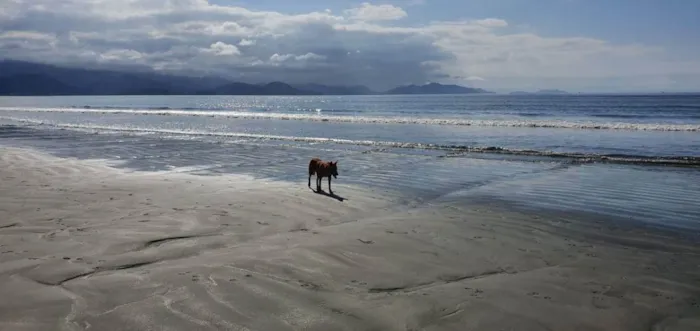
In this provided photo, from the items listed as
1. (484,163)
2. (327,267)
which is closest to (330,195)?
(327,267)

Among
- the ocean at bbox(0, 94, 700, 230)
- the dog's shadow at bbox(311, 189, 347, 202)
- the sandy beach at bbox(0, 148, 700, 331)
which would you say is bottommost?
the sandy beach at bbox(0, 148, 700, 331)

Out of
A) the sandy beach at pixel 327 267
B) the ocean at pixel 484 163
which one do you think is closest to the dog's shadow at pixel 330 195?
the ocean at pixel 484 163

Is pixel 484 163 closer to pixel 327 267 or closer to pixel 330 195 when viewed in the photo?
pixel 330 195

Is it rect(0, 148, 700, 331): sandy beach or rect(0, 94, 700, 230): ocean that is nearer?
rect(0, 148, 700, 331): sandy beach

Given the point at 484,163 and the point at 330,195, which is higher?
the point at 484,163

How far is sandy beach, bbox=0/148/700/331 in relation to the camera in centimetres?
535

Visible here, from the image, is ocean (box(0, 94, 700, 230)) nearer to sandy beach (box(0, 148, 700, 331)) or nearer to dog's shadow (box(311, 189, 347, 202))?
dog's shadow (box(311, 189, 347, 202))

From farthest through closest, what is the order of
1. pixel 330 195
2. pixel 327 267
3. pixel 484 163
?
pixel 484 163 → pixel 330 195 → pixel 327 267

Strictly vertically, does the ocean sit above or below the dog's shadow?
above

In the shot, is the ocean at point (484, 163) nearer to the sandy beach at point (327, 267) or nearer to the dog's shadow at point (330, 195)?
the dog's shadow at point (330, 195)

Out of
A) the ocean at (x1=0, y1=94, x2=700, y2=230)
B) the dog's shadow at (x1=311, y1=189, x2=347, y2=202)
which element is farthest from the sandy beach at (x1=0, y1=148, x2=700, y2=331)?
the ocean at (x1=0, y1=94, x2=700, y2=230)

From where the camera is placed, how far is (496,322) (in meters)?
5.32

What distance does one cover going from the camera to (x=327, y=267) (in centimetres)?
696

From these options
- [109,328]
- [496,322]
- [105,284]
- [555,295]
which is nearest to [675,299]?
[555,295]
